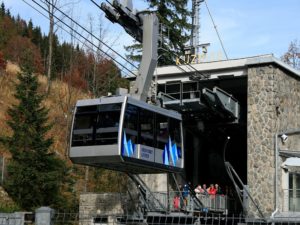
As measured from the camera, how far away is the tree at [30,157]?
29.7 m

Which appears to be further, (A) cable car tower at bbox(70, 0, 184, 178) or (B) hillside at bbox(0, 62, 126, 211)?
(B) hillside at bbox(0, 62, 126, 211)

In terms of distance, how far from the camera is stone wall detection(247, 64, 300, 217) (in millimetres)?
25750

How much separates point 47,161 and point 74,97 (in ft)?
68.6

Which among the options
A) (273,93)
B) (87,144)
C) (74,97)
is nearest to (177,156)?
(87,144)

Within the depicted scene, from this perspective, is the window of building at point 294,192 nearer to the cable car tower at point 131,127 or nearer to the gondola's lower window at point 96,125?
the cable car tower at point 131,127

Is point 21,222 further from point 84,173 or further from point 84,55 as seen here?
point 84,55

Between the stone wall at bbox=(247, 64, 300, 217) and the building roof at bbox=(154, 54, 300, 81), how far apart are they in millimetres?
325

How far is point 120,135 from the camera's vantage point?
58.6 feet

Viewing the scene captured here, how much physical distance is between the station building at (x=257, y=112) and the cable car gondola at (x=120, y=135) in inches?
278

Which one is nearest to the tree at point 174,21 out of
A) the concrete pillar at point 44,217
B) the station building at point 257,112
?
the station building at point 257,112

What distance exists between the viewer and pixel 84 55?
188ft

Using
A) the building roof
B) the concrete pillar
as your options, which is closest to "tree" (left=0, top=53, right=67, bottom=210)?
the building roof

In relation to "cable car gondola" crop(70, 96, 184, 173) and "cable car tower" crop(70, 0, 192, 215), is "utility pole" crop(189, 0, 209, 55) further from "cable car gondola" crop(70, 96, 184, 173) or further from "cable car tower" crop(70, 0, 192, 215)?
"cable car gondola" crop(70, 96, 184, 173)

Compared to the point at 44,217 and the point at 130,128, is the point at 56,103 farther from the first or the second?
the point at 44,217
